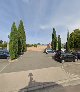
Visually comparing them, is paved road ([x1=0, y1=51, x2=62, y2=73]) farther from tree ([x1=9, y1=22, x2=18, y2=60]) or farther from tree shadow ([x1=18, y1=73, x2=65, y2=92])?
tree shadow ([x1=18, y1=73, x2=65, y2=92])

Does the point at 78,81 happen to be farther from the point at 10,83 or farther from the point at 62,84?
the point at 10,83

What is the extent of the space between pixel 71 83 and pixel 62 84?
2.73 feet

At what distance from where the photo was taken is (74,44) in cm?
7675

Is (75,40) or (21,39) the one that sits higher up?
(75,40)

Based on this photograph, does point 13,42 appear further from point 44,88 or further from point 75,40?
point 75,40

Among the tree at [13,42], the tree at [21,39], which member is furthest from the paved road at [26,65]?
the tree at [21,39]

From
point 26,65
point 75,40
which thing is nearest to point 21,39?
point 75,40

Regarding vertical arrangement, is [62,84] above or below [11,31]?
below

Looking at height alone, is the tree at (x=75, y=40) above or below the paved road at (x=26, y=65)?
above

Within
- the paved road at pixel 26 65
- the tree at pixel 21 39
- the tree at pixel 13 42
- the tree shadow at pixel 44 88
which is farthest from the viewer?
the tree at pixel 21 39

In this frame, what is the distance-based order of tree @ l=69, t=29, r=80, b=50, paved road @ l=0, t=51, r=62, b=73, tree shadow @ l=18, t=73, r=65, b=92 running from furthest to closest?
tree @ l=69, t=29, r=80, b=50 < paved road @ l=0, t=51, r=62, b=73 < tree shadow @ l=18, t=73, r=65, b=92

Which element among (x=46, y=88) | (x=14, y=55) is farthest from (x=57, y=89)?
(x=14, y=55)

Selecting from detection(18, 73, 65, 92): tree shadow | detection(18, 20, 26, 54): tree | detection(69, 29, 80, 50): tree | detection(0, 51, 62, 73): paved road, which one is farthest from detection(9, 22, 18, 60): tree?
detection(69, 29, 80, 50): tree

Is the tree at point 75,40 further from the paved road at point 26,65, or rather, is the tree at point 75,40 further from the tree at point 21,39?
the paved road at point 26,65
